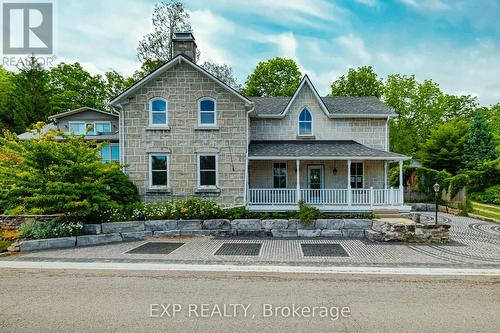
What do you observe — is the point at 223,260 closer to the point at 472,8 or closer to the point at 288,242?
the point at 288,242

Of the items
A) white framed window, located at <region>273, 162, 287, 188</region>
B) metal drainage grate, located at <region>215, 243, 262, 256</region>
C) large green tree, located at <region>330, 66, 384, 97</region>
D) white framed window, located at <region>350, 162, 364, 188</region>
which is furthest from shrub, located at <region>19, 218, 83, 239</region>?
large green tree, located at <region>330, 66, 384, 97</region>

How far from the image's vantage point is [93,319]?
5.39 metres

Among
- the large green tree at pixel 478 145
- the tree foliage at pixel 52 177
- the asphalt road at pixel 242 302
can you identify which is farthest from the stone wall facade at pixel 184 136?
the large green tree at pixel 478 145

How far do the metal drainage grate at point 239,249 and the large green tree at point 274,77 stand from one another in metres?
30.5

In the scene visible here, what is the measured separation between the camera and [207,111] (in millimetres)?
16219

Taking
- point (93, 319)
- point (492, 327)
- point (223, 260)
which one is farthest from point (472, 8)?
point (93, 319)

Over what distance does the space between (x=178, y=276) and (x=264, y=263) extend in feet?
8.74

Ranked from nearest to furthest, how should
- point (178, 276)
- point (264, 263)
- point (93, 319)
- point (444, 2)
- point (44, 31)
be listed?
point (93, 319) < point (178, 276) < point (264, 263) < point (444, 2) < point (44, 31)

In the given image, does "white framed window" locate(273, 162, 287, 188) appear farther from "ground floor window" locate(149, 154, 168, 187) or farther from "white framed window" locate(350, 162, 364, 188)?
"ground floor window" locate(149, 154, 168, 187)

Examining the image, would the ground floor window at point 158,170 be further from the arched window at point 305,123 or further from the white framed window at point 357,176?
the white framed window at point 357,176

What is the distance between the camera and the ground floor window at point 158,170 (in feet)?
53.3

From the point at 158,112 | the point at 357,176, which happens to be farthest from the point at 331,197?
the point at 158,112

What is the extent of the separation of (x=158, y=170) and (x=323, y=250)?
9828 mm

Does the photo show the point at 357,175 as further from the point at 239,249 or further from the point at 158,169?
the point at 158,169
